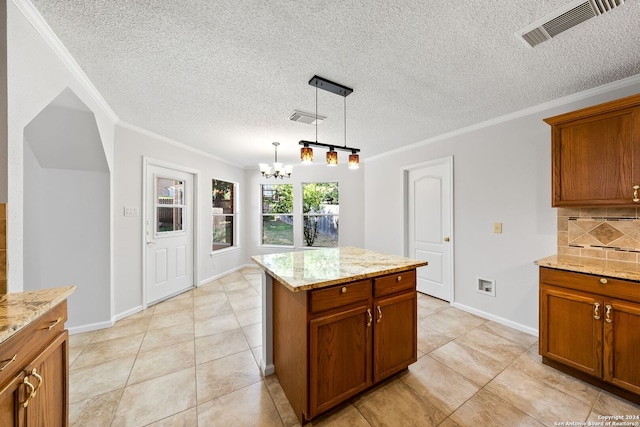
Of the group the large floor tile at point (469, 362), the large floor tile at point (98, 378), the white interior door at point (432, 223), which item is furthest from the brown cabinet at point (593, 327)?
the large floor tile at point (98, 378)

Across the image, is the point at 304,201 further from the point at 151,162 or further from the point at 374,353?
the point at 374,353

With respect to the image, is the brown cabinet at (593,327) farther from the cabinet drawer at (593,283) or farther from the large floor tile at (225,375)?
the large floor tile at (225,375)

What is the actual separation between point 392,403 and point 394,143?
11.2 ft

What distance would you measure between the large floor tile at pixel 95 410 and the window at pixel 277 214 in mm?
4039

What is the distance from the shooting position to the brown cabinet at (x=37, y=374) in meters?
0.88

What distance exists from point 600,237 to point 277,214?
5004mm

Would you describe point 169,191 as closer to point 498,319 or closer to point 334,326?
point 334,326

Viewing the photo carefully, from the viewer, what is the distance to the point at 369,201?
4.96 metres

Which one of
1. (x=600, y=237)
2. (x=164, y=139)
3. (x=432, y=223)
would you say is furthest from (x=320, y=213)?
(x=600, y=237)

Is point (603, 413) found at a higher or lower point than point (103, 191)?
lower

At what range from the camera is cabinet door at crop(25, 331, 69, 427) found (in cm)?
100

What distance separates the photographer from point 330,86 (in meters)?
2.13

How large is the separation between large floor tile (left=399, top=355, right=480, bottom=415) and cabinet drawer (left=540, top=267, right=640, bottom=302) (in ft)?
3.58

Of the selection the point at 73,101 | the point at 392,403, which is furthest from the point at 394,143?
the point at 73,101
